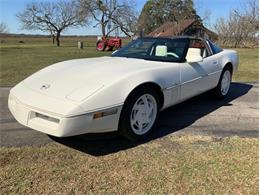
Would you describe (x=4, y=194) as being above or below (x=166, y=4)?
below

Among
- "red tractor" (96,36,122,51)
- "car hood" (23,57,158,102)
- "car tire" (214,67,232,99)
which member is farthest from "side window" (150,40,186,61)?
"red tractor" (96,36,122,51)

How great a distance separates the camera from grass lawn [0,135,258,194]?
109 inches

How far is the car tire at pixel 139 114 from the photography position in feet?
11.8

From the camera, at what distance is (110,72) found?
12.3 feet

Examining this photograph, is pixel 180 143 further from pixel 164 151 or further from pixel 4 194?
pixel 4 194

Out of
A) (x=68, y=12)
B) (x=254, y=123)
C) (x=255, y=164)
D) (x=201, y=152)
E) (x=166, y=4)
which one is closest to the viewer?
(x=255, y=164)

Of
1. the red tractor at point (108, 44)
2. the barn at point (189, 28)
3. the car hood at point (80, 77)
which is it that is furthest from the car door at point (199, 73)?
the barn at point (189, 28)

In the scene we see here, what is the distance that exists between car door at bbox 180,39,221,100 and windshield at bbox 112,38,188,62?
0.19 metres

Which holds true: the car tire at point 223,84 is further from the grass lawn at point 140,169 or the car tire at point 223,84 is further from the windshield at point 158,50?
the grass lawn at point 140,169

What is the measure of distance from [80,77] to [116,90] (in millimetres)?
516

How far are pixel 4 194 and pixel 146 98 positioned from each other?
1913 millimetres

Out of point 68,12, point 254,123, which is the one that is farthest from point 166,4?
point 254,123

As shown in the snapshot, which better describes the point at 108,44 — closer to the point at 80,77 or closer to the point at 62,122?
the point at 80,77

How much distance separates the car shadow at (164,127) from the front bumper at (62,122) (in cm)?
31
